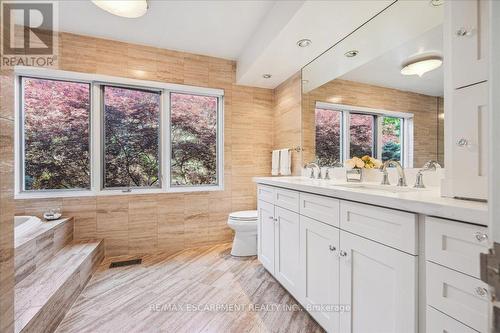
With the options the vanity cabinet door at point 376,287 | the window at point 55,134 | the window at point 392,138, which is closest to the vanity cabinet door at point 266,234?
the vanity cabinet door at point 376,287

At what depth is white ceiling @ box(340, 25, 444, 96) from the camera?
→ 1.34 m

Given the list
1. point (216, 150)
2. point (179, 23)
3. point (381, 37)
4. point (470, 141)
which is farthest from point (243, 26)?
point (470, 141)

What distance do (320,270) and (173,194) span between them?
6.61 ft

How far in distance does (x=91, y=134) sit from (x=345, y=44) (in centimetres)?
274

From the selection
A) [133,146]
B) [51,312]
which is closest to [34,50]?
[133,146]

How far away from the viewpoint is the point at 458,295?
2.47 feet

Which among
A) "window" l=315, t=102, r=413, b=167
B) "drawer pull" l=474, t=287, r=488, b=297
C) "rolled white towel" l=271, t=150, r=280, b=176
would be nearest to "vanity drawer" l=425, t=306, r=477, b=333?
"drawer pull" l=474, t=287, r=488, b=297

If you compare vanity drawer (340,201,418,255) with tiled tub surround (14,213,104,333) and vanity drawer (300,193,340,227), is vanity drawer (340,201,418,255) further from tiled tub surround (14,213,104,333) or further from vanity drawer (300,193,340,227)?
tiled tub surround (14,213,104,333)

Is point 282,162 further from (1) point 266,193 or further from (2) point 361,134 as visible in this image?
(2) point 361,134

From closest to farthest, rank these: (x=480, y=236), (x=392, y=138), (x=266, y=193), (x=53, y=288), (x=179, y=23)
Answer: (x=480, y=236), (x=53, y=288), (x=392, y=138), (x=266, y=193), (x=179, y=23)

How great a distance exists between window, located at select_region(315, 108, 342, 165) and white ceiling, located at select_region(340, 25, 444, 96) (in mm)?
383

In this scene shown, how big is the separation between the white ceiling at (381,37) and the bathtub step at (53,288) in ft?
8.92

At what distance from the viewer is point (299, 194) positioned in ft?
5.27

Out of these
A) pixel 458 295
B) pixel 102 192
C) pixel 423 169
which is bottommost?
pixel 458 295
